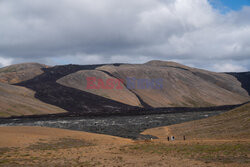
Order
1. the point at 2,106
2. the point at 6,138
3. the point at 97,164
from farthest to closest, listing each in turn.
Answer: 1. the point at 2,106
2. the point at 6,138
3. the point at 97,164

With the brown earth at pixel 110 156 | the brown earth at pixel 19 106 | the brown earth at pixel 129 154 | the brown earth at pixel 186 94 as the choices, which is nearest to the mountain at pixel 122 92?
the brown earth at pixel 186 94

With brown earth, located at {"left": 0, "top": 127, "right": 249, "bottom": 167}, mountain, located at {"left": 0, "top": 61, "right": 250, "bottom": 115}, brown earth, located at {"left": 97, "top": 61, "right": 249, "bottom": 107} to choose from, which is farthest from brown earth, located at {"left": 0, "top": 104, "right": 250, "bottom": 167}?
brown earth, located at {"left": 97, "top": 61, "right": 249, "bottom": 107}

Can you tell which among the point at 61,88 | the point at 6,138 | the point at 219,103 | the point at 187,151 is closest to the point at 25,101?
the point at 61,88

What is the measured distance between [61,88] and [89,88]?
62.4 feet

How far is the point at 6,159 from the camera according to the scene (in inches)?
1062

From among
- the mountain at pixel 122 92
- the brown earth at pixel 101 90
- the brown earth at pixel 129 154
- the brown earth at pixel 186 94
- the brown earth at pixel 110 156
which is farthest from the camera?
the brown earth at pixel 186 94

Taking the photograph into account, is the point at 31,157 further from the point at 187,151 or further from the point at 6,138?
the point at 187,151

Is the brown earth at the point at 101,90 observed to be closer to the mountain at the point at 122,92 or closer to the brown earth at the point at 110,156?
the mountain at the point at 122,92

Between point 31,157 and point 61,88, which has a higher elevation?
point 61,88

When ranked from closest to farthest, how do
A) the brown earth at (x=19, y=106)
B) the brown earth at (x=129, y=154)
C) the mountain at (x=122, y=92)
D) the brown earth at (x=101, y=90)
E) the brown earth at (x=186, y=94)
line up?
the brown earth at (x=129, y=154) < the brown earth at (x=19, y=106) < the mountain at (x=122, y=92) < the brown earth at (x=101, y=90) < the brown earth at (x=186, y=94)

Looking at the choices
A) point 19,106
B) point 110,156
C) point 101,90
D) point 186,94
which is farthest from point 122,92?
point 110,156

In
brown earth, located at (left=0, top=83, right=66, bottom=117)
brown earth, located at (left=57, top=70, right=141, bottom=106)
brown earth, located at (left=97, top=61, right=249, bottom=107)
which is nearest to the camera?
brown earth, located at (left=0, top=83, right=66, bottom=117)

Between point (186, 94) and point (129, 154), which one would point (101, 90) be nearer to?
point (186, 94)

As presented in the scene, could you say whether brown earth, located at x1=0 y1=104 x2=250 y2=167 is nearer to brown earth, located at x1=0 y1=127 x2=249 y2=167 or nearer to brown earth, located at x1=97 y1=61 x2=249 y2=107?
brown earth, located at x1=0 y1=127 x2=249 y2=167
